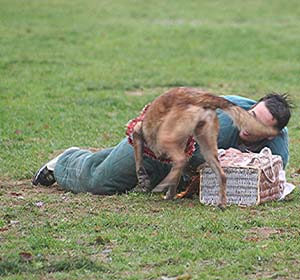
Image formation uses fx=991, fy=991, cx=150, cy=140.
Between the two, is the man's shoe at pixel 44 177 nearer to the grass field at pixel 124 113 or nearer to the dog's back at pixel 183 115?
the grass field at pixel 124 113

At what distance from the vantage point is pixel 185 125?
277 inches

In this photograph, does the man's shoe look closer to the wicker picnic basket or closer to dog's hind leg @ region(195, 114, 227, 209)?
the wicker picnic basket

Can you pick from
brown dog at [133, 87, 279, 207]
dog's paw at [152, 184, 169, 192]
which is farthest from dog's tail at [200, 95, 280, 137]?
dog's paw at [152, 184, 169, 192]

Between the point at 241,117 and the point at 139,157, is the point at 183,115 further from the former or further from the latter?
the point at 139,157

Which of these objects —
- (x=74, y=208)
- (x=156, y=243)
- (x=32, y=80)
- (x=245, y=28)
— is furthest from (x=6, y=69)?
(x=156, y=243)

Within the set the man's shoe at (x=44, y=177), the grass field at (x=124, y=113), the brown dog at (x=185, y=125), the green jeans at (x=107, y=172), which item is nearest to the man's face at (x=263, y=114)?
the brown dog at (x=185, y=125)

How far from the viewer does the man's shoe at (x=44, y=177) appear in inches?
332

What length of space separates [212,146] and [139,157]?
0.64 m

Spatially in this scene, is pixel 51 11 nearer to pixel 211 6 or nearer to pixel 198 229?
pixel 211 6

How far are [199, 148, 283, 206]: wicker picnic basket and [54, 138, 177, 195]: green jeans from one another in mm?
408

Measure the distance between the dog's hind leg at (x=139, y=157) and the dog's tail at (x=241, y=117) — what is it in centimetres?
67

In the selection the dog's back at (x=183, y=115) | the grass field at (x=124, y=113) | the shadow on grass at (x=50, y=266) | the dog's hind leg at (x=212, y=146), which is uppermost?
the dog's back at (x=183, y=115)

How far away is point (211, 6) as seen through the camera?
81.3 feet

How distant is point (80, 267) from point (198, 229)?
1.10 metres
